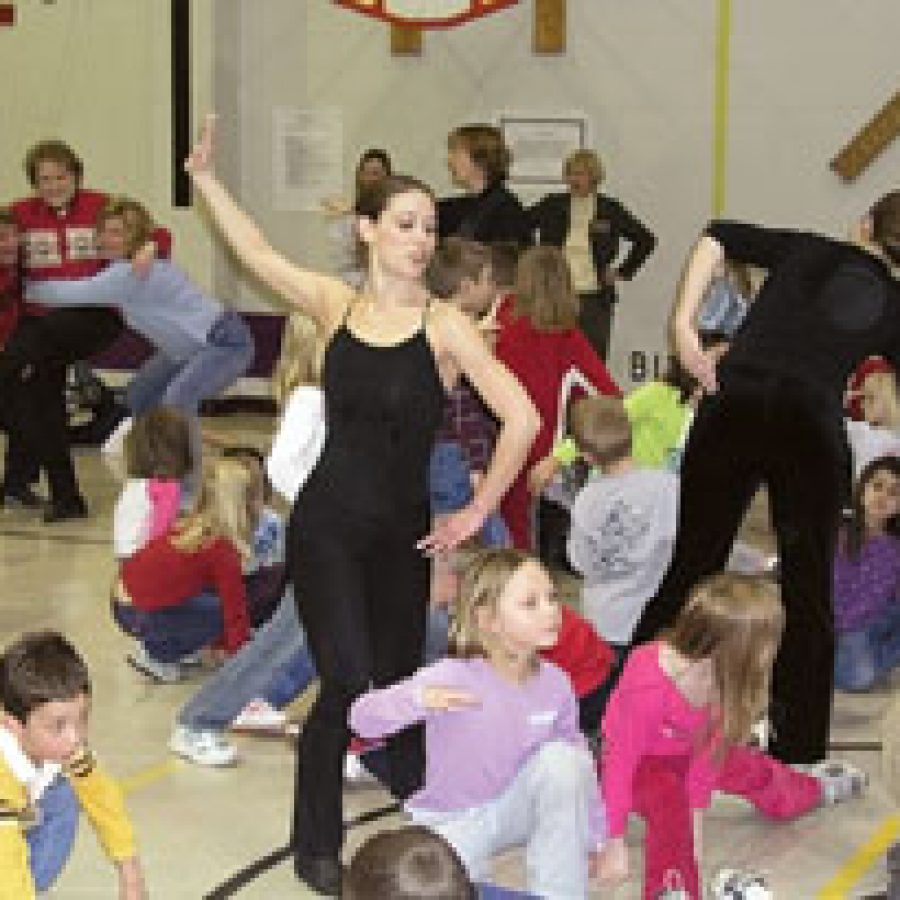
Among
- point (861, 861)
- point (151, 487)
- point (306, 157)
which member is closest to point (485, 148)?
point (306, 157)

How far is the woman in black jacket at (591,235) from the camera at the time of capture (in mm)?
10781

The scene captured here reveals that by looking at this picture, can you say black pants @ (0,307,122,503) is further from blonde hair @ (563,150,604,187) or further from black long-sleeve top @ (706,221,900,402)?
black long-sleeve top @ (706,221,900,402)

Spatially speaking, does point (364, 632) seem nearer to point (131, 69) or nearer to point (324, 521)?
point (324, 521)

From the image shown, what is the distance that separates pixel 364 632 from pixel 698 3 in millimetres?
7534

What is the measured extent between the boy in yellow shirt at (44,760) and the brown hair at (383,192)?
132 centimetres

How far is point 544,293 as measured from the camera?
25.2 feet

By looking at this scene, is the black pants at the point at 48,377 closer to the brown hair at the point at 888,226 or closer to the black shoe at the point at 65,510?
the black shoe at the point at 65,510

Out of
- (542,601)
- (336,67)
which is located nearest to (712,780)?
(542,601)

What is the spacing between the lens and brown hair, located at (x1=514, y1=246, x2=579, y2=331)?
764 cm

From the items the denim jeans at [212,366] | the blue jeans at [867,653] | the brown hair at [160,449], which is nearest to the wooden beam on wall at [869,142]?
the denim jeans at [212,366]

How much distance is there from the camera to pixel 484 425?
7.82 metres

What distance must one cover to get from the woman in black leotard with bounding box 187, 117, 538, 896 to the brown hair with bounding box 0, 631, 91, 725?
89 centimetres

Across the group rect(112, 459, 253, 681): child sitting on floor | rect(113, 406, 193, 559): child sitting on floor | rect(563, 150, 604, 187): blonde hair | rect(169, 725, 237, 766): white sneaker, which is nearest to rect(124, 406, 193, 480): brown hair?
rect(113, 406, 193, 559): child sitting on floor

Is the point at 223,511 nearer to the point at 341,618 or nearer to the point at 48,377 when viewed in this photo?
the point at 341,618
